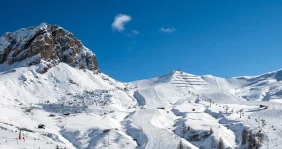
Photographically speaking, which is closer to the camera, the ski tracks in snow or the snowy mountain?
the ski tracks in snow

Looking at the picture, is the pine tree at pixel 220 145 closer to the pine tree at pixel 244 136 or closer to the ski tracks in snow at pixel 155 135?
the pine tree at pixel 244 136

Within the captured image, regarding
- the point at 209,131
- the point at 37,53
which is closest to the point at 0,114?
the point at 209,131

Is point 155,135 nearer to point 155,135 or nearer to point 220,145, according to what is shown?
point 155,135

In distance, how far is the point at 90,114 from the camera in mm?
127688

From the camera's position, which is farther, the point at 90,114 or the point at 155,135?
the point at 90,114

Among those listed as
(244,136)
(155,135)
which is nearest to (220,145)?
(244,136)

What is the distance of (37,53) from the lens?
187 metres

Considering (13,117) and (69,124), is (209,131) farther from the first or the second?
(13,117)

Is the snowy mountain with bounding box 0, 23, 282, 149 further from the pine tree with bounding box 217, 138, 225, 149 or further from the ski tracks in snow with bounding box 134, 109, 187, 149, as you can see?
the pine tree with bounding box 217, 138, 225, 149

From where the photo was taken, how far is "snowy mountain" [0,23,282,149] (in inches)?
3620

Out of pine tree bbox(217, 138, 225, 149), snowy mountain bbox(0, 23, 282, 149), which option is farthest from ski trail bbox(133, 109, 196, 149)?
pine tree bbox(217, 138, 225, 149)

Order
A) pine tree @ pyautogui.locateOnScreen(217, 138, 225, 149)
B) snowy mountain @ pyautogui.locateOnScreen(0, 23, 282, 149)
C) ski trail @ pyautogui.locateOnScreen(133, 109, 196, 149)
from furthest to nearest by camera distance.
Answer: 1. snowy mountain @ pyautogui.locateOnScreen(0, 23, 282, 149)
2. pine tree @ pyautogui.locateOnScreen(217, 138, 225, 149)
3. ski trail @ pyautogui.locateOnScreen(133, 109, 196, 149)

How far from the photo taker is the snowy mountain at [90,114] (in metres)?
91.9

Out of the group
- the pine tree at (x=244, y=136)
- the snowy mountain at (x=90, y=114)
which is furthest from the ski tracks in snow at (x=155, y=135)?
the pine tree at (x=244, y=136)
